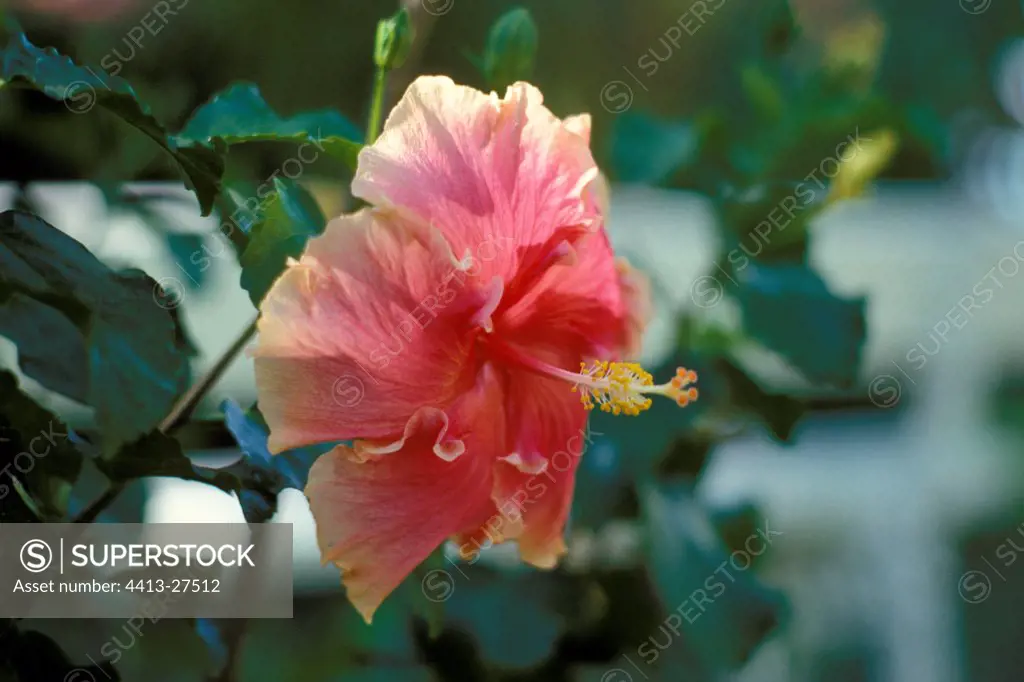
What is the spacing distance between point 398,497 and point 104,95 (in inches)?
9.2

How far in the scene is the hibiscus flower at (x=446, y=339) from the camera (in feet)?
1.54

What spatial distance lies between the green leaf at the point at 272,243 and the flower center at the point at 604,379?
12 cm

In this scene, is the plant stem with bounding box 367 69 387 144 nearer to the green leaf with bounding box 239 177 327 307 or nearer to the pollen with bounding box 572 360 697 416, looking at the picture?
the green leaf with bounding box 239 177 327 307

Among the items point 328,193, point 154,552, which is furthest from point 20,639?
point 328,193

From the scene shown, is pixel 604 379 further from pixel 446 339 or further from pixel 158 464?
pixel 158 464

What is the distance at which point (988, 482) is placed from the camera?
1.65 meters

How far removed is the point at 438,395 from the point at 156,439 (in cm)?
14

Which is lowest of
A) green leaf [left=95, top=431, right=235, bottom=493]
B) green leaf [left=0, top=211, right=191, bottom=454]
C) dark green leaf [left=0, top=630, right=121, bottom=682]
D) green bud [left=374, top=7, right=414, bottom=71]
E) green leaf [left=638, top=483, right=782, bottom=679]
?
green leaf [left=638, top=483, right=782, bottom=679]

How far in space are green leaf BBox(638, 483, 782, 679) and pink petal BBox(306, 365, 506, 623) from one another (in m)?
0.40

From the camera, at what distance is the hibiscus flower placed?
469 millimetres

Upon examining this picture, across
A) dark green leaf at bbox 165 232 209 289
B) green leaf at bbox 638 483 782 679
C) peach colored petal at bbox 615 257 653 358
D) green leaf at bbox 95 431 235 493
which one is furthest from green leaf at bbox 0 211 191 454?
green leaf at bbox 638 483 782 679

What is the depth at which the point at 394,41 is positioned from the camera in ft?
2.06

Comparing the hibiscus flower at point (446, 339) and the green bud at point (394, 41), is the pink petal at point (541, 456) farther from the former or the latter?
the green bud at point (394, 41)

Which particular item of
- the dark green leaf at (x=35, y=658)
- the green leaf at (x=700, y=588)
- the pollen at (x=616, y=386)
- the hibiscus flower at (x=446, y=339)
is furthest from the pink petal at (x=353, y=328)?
the green leaf at (x=700, y=588)
